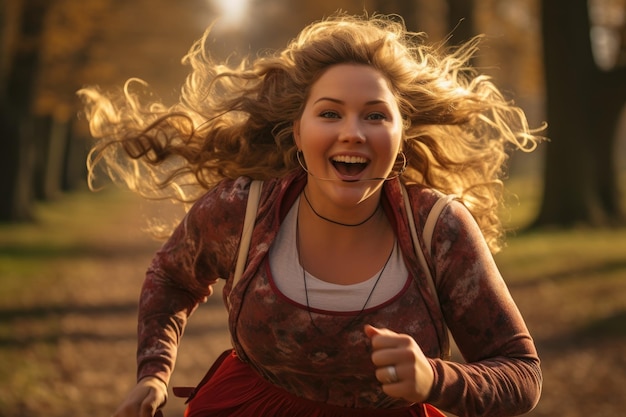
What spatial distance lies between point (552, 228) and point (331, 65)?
12.7 metres

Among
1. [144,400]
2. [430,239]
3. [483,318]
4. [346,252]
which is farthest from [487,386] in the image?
[144,400]

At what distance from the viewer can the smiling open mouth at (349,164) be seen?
9.93ft

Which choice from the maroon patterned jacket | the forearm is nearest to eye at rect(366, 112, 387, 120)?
the maroon patterned jacket

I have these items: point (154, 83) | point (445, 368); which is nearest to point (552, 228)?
point (445, 368)

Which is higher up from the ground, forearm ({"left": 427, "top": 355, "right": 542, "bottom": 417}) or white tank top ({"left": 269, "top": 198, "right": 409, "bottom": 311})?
white tank top ({"left": 269, "top": 198, "right": 409, "bottom": 311})

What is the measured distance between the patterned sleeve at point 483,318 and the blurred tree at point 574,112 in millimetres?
12720

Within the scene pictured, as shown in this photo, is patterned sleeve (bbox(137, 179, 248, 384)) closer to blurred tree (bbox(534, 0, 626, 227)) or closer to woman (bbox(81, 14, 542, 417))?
woman (bbox(81, 14, 542, 417))

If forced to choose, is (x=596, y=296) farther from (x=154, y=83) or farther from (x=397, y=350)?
(x=154, y=83)

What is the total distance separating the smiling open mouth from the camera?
303 centimetres

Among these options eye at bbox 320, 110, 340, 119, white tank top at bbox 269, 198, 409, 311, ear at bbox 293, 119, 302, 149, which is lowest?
white tank top at bbox 269, 198, 409, 311

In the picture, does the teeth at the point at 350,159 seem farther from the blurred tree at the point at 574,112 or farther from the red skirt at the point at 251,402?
the blurred tree at the point at 574,112

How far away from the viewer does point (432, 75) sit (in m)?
3.53

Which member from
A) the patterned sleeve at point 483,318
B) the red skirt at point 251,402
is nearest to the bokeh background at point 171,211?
the patterned sleeve at point 483,318

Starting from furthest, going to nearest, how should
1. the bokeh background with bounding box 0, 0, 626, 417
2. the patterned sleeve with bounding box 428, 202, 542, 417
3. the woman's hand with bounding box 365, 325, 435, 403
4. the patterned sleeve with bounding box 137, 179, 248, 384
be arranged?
the bokeh background with bounding box 0, 0, 626, 417 < the patterned sleeve with bounding box 137, 179, 248, 384 < the patterned sleeve with bounding box 428, 202, 542, 417 < the woman's hand with bounding box 365, 325, 435, 403
